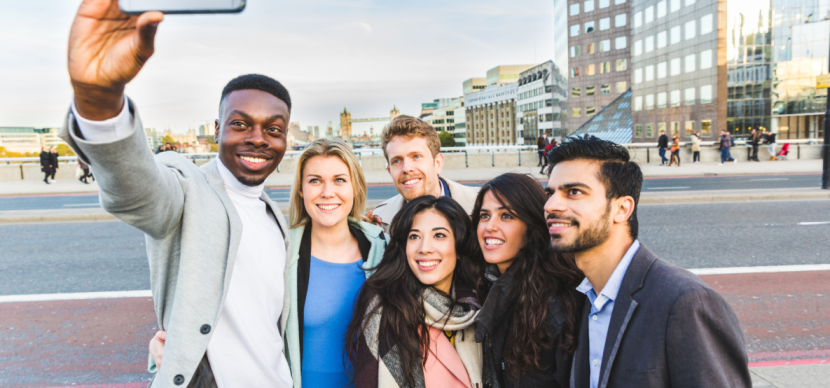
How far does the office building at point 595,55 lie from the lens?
66188 mm

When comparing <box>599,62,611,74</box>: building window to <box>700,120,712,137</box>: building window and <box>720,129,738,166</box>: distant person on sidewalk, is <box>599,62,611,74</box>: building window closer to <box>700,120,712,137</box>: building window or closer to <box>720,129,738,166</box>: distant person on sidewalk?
<box>700,120,712,137</box>: building window

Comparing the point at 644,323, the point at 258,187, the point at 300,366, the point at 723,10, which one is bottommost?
the point at 300,366

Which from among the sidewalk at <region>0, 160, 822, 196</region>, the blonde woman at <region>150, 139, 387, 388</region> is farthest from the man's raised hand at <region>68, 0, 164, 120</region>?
the sidewalk at <region>0, 160, 822, 196</region>

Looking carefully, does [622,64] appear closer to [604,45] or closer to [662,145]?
[604,45]

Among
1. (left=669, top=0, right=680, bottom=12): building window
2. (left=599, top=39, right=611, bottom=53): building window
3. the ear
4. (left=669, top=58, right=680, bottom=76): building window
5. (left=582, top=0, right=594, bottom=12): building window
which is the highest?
(left=582, top=0, right=594, bottom=12): building window

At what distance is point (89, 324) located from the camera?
16.2ft

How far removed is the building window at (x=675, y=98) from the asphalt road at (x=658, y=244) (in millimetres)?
47509

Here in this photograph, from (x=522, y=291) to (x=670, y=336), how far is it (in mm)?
855

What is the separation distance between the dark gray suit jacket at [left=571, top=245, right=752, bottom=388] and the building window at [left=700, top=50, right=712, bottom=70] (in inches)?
2284

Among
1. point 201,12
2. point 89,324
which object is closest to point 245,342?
point 201,12

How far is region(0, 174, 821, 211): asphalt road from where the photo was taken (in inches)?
561

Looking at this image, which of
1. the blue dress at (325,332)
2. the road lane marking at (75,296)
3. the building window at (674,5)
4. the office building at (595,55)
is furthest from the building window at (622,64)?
the blue dress at (325,332)

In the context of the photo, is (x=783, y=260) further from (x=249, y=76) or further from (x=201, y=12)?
(x=201, y=12)

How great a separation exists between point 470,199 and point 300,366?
2265 millimetres
